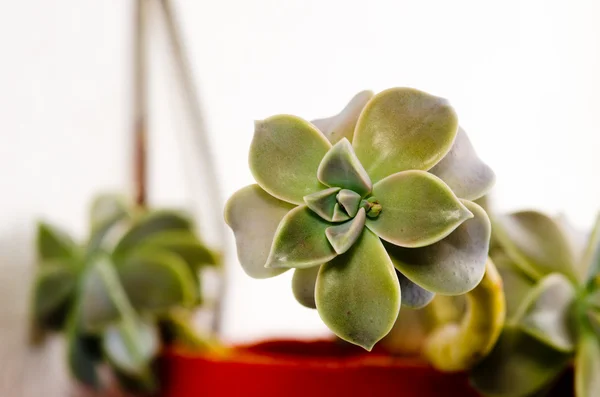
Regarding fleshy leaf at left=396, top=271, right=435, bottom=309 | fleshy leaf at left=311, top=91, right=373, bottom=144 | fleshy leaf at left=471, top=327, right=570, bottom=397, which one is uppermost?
fleshy leaf at left=311, top=91, right=373, bottom=144

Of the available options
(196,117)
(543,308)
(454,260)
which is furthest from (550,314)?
(196,117)

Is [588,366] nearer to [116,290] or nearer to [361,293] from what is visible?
→ [361,293]

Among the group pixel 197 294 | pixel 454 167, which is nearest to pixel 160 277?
pixel 197 294

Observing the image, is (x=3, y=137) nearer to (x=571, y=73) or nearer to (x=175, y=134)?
(x=175, y=134)

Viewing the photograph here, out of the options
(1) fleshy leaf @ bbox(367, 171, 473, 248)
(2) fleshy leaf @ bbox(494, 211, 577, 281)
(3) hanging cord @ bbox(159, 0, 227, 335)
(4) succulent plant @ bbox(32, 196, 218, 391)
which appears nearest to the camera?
(1) fleshy leaf @ bbox(367, 171, 473, 248)

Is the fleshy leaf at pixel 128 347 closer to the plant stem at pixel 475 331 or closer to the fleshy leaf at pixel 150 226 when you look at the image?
the fleshy leaf at pixel 150 226

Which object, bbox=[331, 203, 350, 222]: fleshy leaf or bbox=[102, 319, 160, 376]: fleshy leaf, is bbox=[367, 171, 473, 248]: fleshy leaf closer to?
bbox=[331, 203, 350, 222]: fleshy leaf

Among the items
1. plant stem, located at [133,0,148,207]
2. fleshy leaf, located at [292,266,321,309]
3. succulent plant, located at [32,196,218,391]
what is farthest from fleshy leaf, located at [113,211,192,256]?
fleshy leaf, located at [292,266,321,309]

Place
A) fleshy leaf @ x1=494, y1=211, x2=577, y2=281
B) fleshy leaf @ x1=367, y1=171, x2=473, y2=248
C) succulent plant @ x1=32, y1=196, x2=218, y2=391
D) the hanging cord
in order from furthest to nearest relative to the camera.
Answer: the hanging cord < succulent plant @ x1=32, y1=196, x2=218, y2=391 < fleshy leaf @ x1=494, y1=211, x2=577, y2=281 < fleshy leaf @ x1=367, y1=171, x2=473, y2=248
